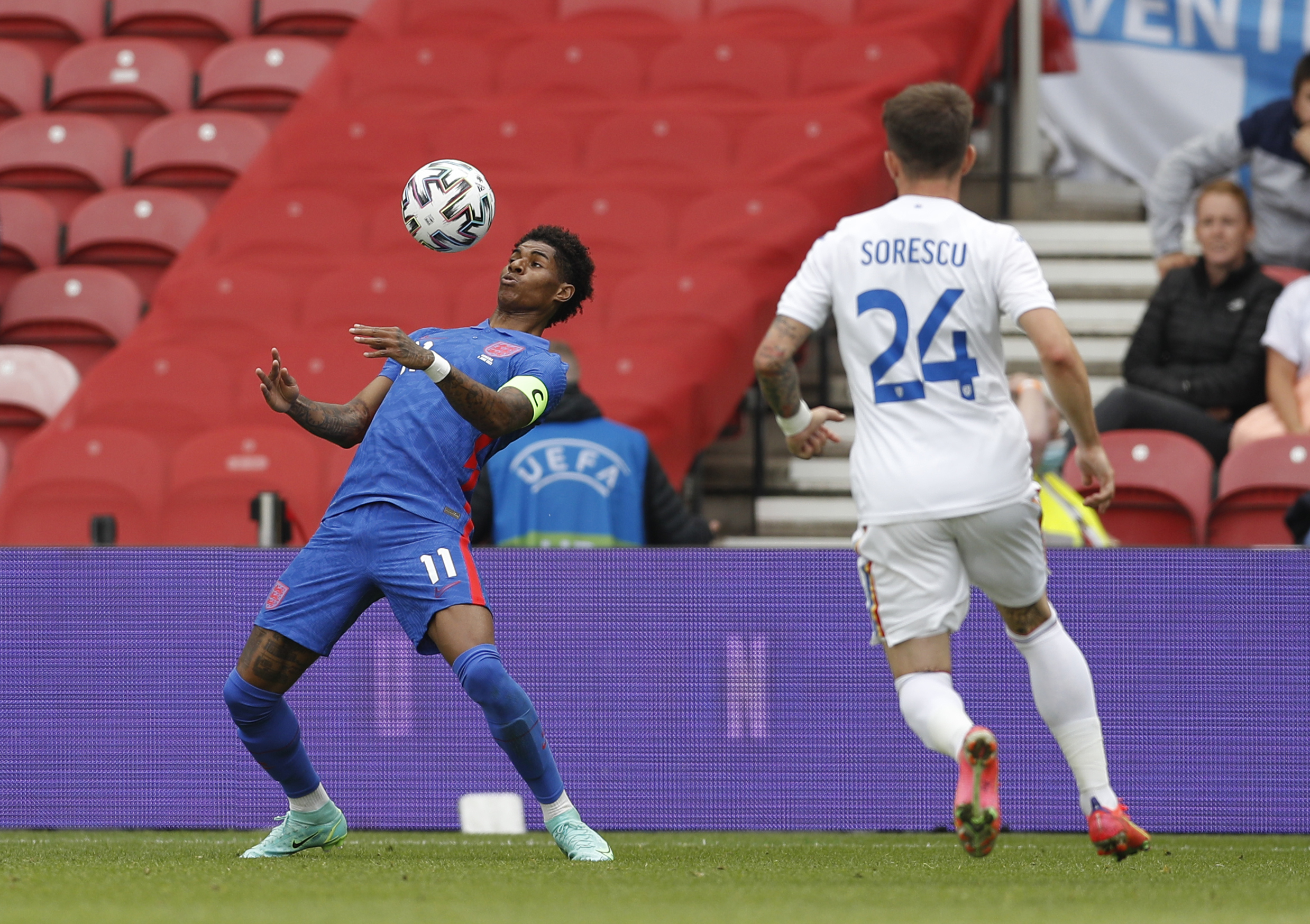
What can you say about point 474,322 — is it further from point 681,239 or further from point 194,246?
point 194,246

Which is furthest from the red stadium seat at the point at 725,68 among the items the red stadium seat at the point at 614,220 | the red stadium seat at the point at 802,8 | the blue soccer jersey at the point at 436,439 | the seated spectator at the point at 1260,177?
the blue soccer jersey at the point at 436,439

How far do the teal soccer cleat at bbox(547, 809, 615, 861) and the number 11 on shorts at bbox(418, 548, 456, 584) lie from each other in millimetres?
754

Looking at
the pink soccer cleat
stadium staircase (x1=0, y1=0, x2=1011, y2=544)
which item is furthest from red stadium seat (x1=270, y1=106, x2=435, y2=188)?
the pink soccer cleat

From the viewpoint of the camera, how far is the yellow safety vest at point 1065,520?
23.1 feet

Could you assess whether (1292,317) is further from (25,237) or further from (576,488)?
(25,237)

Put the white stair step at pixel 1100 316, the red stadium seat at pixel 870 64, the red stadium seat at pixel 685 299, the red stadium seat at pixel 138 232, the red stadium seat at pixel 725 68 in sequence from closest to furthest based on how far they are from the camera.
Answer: the red stadium seat at pixel 685 299 → the white stair step at pixel 1100 316 → the red stadium seat at pixel 870 64 → the red stadium seat at pixel 725 68 → the red stadium seat at pixel 138 232

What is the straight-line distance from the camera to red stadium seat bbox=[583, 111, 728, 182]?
1000 cm

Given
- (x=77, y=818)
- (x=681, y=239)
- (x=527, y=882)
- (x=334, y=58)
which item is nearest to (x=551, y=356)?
(x=527, y=882)

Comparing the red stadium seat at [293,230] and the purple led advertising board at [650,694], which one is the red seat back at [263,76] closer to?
the red stadium seat at [293,230]

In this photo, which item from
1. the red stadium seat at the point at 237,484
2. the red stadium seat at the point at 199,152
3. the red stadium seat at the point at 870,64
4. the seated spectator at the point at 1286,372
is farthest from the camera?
the red stadium seat at the point at 199,152

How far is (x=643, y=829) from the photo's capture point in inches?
236

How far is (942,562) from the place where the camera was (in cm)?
415

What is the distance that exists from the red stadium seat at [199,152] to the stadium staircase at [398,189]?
0.10 feet

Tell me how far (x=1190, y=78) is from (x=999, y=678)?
6.52 metres
